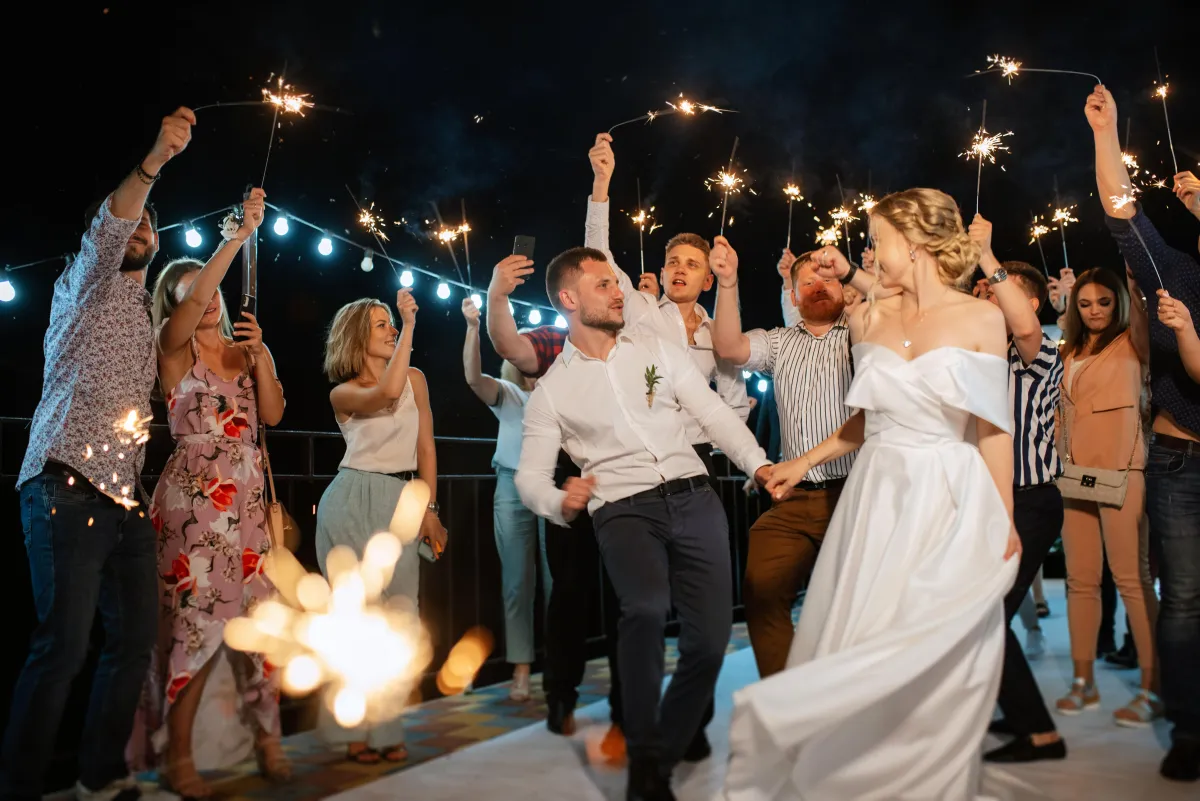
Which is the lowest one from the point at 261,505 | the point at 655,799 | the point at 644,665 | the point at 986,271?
the point at 655,799

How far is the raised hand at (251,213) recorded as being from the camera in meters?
3.22

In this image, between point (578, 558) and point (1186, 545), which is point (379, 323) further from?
point (1186, 545)

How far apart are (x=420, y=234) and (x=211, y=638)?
161 inches

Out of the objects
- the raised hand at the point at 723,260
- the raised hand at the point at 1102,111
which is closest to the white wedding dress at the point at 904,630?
the raised hand at the point at 723,260

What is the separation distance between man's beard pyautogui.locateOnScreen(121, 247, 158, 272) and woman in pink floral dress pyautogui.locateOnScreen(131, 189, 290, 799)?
0.16 m

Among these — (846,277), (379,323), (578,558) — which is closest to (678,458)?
(578,558)

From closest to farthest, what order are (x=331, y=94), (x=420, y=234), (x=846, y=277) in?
1. (x=846, y=277)
2. (x=331, y=94)
3. (x=420, y=234)

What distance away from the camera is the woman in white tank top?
3.58 m

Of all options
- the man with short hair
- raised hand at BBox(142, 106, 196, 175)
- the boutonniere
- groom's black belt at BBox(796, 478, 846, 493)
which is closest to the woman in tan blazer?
groom's black belt at BBox(796, 478, 846, 493)

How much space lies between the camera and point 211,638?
305 cm

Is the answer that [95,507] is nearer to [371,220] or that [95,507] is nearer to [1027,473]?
[1027,473]

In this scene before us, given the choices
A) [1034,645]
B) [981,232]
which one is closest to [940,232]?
[981,232]

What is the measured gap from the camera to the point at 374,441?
3.66 metres

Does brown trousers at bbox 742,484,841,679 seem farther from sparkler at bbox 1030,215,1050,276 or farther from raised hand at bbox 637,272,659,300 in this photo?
sparkler at bbox 1030,215,1050,276
